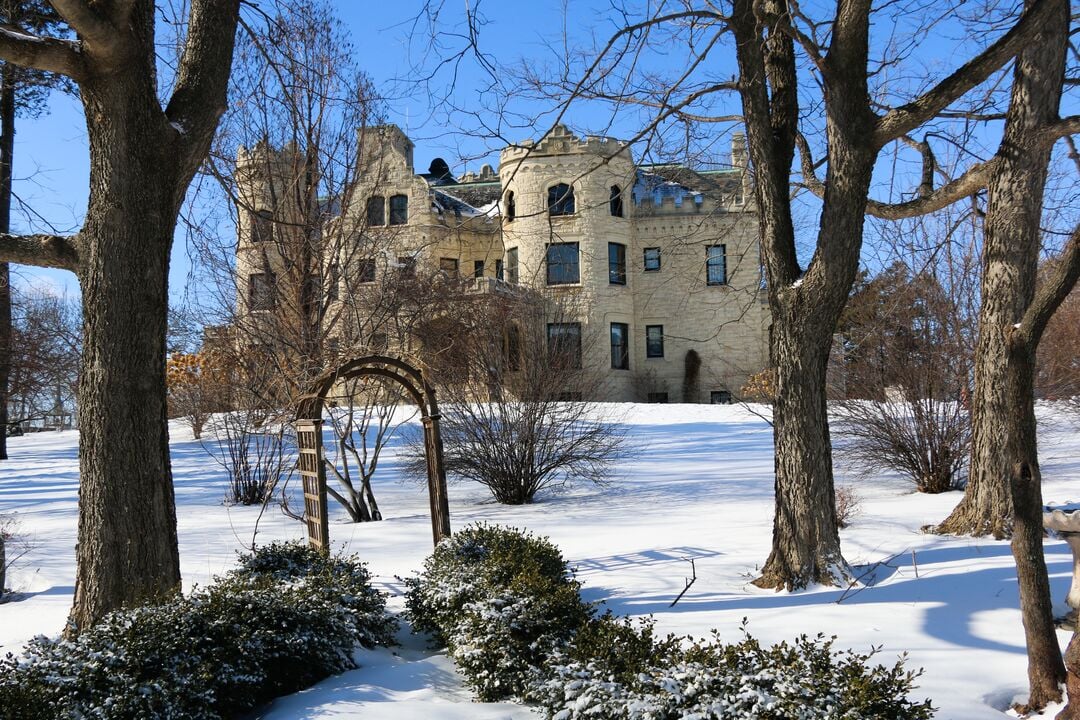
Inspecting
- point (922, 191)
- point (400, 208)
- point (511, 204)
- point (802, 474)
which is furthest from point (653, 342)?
point (802, 474)

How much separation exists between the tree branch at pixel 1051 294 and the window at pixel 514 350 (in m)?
10.7

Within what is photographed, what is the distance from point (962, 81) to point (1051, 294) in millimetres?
2978

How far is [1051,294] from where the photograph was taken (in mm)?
4305

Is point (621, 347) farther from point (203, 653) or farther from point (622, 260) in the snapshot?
point (203, 653)

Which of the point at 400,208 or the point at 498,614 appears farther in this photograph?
the point at 400,208

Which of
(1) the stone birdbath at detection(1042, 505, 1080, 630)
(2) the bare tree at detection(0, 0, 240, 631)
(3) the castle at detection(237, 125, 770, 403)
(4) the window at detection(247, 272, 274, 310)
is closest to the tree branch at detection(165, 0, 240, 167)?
(2) the bare tree at detection(0, 0, 240, 631)

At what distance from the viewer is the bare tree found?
6012 mm

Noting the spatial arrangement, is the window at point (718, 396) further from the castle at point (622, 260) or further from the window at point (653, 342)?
the window at point (653, 342)

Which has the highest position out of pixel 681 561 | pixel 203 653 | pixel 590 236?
pixel 590 236

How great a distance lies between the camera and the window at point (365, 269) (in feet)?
47.6

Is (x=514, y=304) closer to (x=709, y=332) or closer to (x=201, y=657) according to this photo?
(x=201, y=657)

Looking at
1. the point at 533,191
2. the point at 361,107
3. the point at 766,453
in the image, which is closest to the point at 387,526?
the point at 361,107

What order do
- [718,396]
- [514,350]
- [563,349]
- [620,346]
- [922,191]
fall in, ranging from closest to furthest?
[922,191] < [563,349] < [514,350] < [620,346] < [718,396]

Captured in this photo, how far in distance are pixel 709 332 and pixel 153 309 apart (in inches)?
1053
